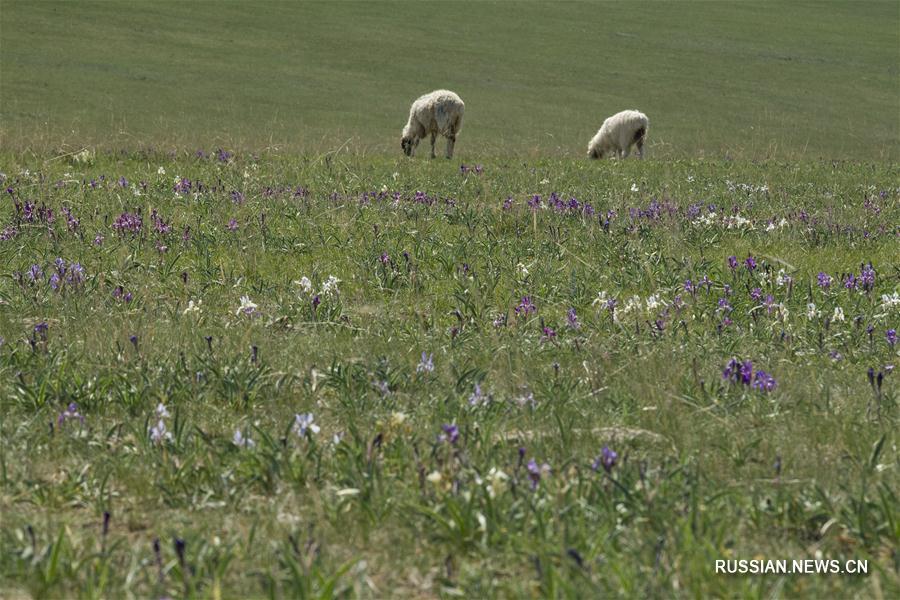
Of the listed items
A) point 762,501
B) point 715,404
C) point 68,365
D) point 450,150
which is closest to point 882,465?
point 762,501

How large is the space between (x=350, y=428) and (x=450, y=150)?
19.8 metres

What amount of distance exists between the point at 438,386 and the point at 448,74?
161 ft

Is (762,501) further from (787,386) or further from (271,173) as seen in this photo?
(271,173)

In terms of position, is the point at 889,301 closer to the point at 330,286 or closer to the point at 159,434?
the point at 330,286

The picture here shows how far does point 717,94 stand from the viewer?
171 ft

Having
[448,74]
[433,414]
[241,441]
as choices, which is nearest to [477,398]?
[433,414]

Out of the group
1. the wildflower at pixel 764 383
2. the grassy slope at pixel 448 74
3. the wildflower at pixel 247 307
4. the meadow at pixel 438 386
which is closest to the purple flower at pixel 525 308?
the meadow at pixel 438 386

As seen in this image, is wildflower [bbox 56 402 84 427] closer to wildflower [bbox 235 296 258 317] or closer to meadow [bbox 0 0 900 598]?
meadow [bbox 0 0 900 598]

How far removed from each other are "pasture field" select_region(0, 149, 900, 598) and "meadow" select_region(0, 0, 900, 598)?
0.02 m

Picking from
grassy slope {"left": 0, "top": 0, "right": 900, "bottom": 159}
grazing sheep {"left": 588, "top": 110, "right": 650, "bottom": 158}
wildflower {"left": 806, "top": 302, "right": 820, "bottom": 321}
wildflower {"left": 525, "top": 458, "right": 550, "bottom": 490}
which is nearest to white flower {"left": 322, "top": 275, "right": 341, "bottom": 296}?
wildflower {"left": 806, "top": 302, "right": 820, "bottom": 321}

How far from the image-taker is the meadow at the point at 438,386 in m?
2.99

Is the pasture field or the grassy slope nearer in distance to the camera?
the pasture field

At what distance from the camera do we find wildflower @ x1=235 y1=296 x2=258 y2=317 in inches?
218

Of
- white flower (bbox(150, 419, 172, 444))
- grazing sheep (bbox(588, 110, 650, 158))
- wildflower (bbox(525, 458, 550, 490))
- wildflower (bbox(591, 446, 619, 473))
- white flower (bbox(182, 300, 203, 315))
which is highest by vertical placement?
wildflower (bbox(591, 446, 619, 473))
